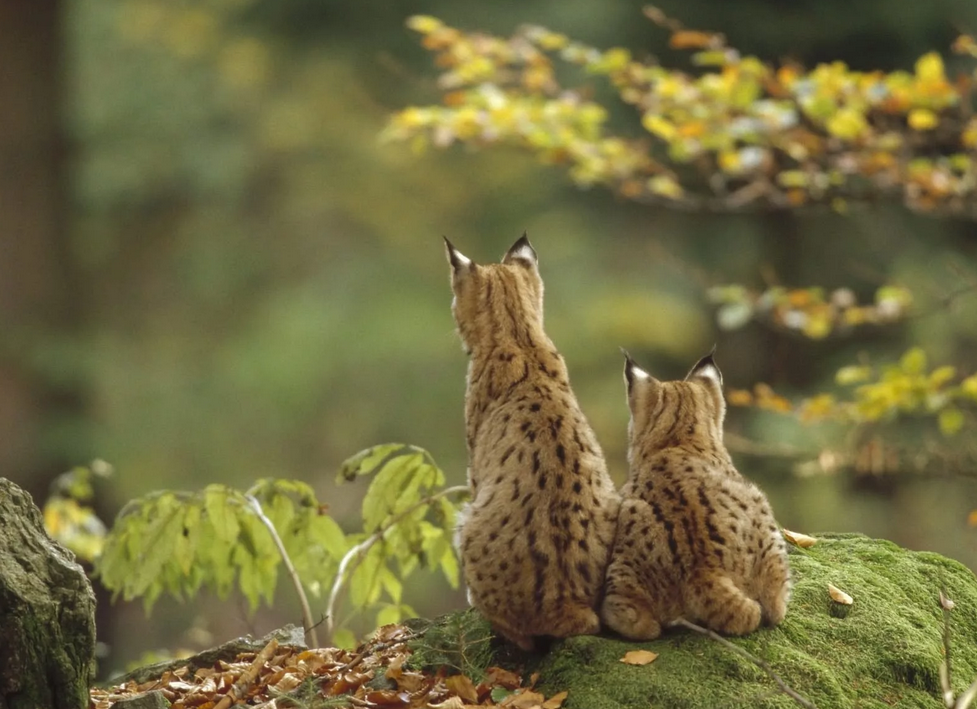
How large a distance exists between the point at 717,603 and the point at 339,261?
42.1 feet

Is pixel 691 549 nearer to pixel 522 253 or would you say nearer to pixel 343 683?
pixel 343 683

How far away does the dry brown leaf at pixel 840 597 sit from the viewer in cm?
470

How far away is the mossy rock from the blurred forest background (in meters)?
7.83

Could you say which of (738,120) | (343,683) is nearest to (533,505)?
(343,683)

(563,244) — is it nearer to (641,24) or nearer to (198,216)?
(641,24)

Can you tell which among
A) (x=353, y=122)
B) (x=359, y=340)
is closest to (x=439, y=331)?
(x=359, y=340)

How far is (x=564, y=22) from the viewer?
44.3ft

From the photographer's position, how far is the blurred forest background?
43.4 feet

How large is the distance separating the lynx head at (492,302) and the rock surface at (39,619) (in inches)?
69.9

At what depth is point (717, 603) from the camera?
4191 mm

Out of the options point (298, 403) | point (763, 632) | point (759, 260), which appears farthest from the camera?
point (298, 403)

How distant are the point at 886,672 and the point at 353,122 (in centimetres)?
1297

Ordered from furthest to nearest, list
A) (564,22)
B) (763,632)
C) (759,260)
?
(759,260), (564,22), (763,632)

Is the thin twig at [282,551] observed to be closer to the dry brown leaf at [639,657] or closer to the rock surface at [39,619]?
the rock surface at [39,619]
